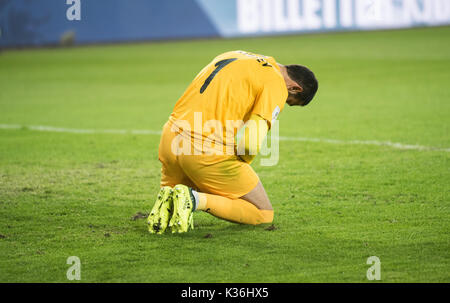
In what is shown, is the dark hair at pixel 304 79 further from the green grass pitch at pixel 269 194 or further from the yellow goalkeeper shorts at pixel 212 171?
the green grass pitch at pixel 269 194

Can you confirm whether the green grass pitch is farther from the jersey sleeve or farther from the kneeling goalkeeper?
the jersey sleeve

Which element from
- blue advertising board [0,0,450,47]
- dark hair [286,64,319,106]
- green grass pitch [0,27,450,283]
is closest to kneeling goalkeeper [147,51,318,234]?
dark hair [286,64,319,106]

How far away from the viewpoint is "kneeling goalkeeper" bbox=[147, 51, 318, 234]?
15.8ft

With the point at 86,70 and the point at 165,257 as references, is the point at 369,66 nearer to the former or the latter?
the point at 86,70

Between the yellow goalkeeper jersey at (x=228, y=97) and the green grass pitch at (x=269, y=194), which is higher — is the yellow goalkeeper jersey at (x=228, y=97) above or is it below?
above

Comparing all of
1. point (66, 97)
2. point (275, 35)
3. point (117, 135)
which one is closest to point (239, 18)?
point (275, 35)

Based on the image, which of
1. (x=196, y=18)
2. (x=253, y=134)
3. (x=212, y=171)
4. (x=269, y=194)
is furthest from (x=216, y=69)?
(x=196, y=18)

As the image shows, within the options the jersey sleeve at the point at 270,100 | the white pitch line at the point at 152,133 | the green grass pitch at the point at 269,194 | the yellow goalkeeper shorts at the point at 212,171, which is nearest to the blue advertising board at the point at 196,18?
the green grass pitch at the point at 269,194

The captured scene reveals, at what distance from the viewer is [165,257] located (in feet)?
14.4

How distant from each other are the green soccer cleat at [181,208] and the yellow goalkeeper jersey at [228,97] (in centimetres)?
41

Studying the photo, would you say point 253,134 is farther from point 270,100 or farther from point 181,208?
point 181,208

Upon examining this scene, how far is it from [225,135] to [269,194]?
1422 mm

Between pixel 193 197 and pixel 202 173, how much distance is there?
0.75 ft

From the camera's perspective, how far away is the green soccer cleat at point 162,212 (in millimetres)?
4818
